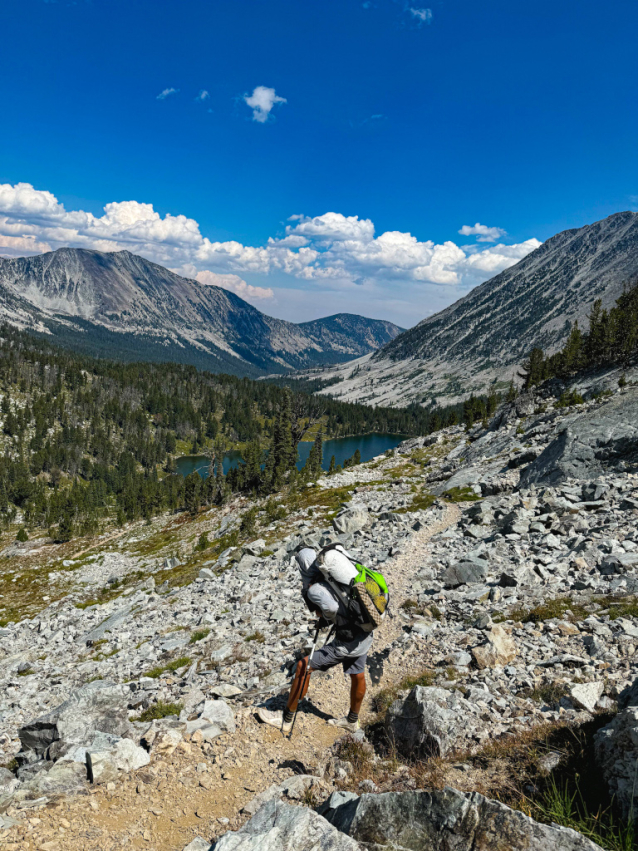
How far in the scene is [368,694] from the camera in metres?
10.3

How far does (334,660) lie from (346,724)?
1.50 meters

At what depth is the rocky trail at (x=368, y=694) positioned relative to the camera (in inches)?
221

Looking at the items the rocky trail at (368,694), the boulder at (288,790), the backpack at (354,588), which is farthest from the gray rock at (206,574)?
the boulder at (288,790)

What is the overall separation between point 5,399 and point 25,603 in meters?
179

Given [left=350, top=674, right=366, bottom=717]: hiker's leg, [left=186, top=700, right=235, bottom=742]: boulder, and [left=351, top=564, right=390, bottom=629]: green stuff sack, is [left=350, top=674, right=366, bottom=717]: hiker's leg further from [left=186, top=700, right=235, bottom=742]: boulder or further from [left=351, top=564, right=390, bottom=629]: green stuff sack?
[left=186, top=700, right=235, bottom=742]: boulder

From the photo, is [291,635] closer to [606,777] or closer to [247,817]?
[247,817]

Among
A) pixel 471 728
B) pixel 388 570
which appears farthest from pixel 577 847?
pixel 388 570

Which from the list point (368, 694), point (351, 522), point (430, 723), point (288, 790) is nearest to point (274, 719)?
point (288, 790)

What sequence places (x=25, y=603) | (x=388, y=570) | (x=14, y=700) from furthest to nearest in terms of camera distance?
(x=25, y=603), (x=388, y=570), (x=14, y=700)

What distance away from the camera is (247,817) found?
6566 mm

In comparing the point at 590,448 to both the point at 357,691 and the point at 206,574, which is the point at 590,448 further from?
the point at 206,574

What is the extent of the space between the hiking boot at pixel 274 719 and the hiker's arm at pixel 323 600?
8.22 ft

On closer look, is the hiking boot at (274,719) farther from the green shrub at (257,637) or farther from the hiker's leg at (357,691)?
the green shrub at (257,637)

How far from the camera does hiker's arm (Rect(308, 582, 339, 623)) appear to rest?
335 inches
